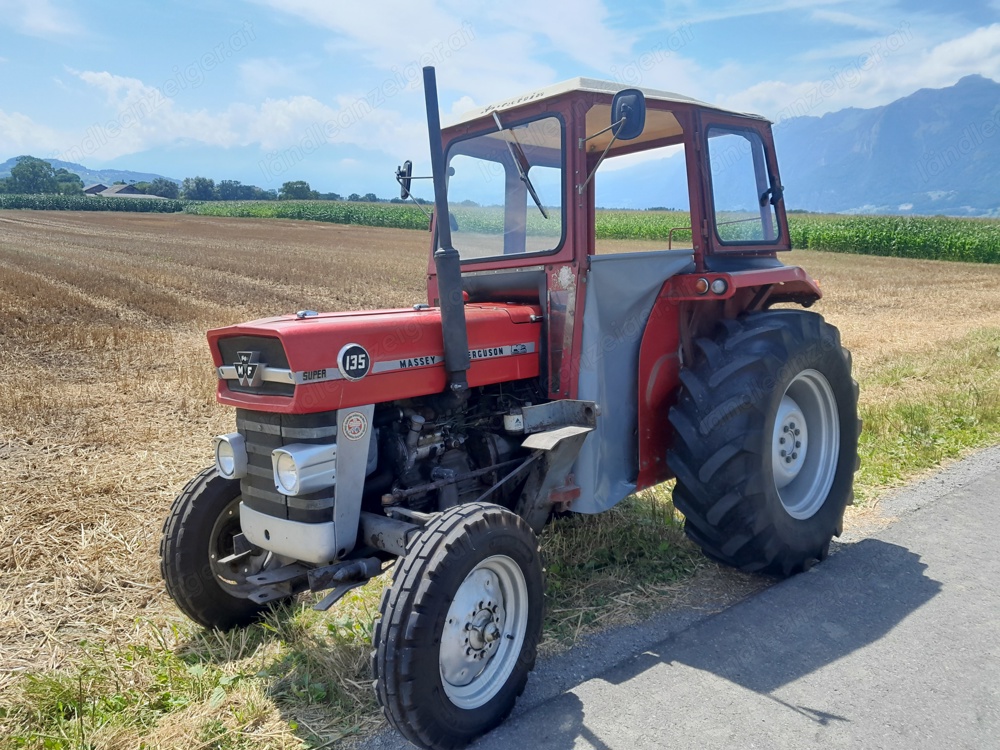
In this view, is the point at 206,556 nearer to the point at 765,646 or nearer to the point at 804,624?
the point at 765,646

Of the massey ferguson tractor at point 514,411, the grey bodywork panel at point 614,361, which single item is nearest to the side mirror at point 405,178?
the massey ferguson tractor at point 514,411

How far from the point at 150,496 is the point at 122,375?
3177 mm

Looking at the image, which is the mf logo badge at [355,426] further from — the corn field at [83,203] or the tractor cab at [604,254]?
the corn field at [83,203]

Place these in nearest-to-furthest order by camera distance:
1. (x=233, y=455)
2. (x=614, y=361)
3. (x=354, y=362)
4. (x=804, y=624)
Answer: (x=354, y=362) → (x=233, y=455) → (x=804, y=624) → (x=614, y=361)

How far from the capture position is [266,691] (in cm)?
282

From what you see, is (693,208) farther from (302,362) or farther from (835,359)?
(302,362)

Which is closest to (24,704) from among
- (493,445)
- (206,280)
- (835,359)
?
(493,445)

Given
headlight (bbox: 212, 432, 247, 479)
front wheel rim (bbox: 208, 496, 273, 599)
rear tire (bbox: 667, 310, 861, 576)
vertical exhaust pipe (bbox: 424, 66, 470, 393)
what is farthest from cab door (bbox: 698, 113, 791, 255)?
front wheel rim (bbox: 208, 496, 273, 599)

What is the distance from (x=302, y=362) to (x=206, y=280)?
13271 mm

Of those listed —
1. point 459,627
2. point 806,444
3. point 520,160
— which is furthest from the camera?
point 806,444

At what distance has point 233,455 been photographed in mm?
2996

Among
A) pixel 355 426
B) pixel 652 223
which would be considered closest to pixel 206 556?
pixel 355 426

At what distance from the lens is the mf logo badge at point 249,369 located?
9.21 ft

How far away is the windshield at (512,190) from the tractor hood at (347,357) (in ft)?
1.73
